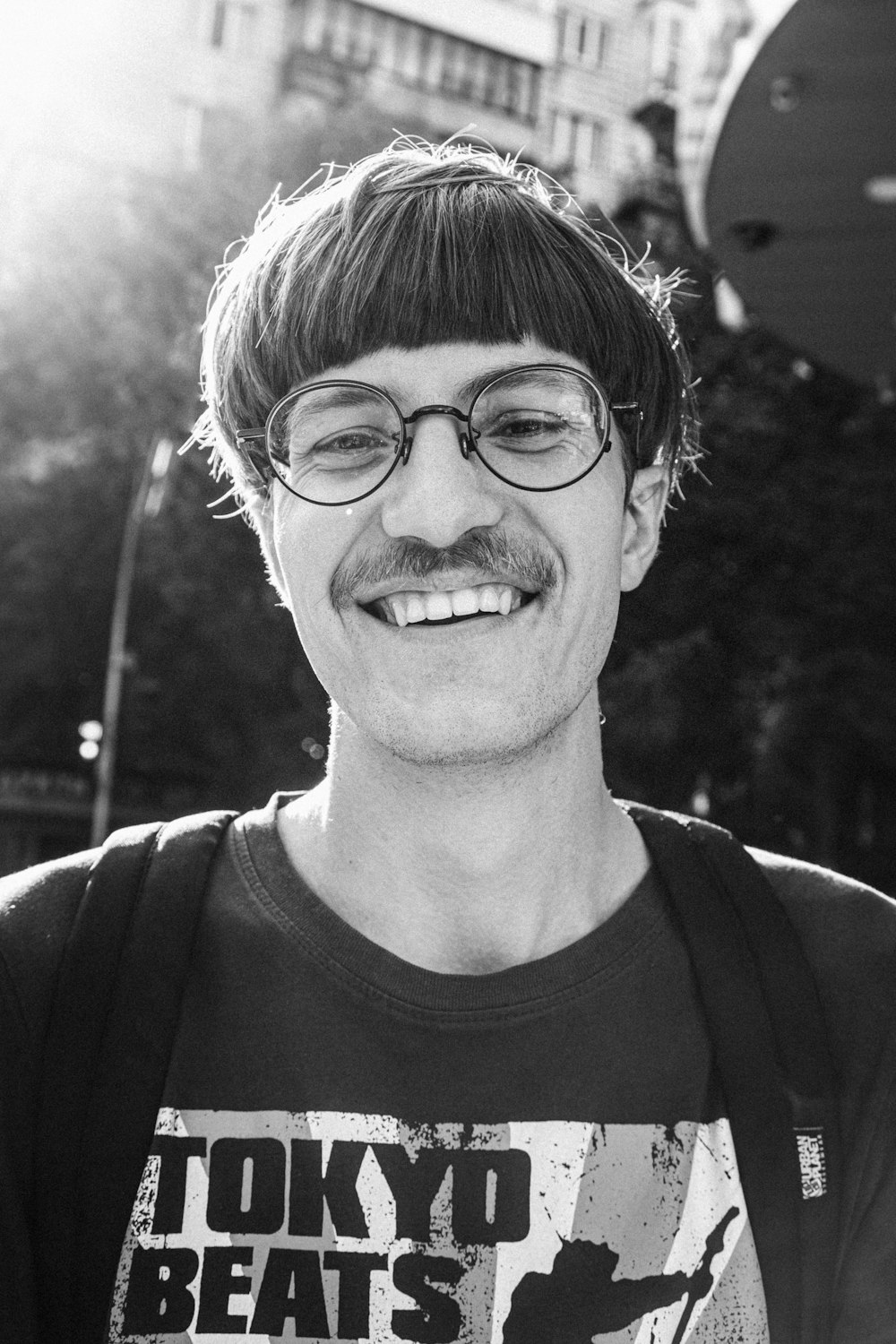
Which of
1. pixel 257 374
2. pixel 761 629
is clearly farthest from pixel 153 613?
pixel 257 374

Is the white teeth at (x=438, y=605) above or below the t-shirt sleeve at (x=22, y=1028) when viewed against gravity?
above

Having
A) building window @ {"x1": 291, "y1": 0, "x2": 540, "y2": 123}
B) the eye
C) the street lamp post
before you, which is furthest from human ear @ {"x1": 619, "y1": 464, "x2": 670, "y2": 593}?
building window @ {"x1": 291, "y1": 0, "x2": 540, "y2": 123}

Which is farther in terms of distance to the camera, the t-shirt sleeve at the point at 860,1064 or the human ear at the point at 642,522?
the human ear at the point at 642,522

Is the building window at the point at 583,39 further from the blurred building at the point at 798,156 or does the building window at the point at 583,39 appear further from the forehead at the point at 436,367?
the forehead at the point at 436,367

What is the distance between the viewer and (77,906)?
186cm

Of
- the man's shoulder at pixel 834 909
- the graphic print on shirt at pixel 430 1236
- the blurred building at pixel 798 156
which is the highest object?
the blurred building at pixel 798 156

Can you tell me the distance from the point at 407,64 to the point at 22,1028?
3762 cm

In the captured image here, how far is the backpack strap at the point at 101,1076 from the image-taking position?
1.67 metres

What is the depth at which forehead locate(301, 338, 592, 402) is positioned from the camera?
6.49 feet

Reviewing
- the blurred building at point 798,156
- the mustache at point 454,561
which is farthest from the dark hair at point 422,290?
the blurred building at point 798,156

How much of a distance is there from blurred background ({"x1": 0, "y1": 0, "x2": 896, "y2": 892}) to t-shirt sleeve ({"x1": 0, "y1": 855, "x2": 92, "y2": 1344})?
5.49 meters

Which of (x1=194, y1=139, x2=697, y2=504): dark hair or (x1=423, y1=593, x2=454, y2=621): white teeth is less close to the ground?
(x1=194, y1=139, x2=697, y2=504): dark hair

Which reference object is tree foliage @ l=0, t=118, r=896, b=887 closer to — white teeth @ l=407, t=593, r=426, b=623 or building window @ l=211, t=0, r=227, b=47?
white teeth @ l=407, t=593, r=426, b=623

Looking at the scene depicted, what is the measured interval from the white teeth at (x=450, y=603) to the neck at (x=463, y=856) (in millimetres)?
184
